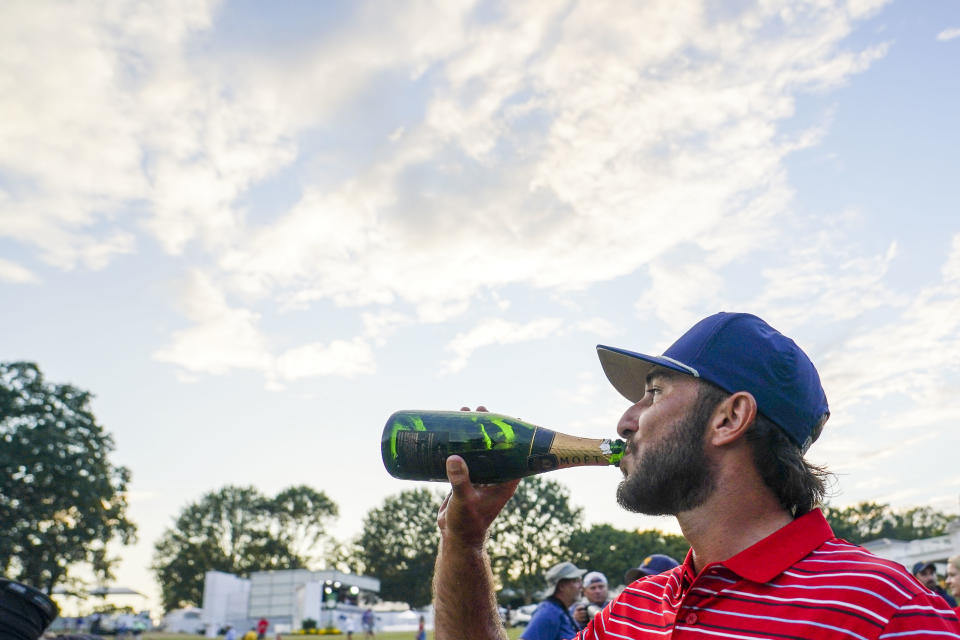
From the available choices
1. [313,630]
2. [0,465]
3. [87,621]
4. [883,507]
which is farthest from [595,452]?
[883,507]

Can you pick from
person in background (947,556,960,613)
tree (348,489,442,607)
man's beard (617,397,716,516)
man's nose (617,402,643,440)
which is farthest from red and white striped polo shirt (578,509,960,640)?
tree (348,489,442,607)

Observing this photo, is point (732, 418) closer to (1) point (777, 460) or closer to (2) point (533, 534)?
(1) point (777, 460)

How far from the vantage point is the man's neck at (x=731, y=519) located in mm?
2209

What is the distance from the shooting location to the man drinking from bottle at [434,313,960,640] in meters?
1.95

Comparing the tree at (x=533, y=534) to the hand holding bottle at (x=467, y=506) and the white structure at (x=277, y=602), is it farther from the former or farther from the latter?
the hand holding bottle at (x=467, y=506)

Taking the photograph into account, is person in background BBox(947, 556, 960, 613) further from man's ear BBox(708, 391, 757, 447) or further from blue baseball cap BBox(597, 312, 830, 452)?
man's ear BBox(708, 391, 757, 447)

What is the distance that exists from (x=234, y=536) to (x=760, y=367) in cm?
10677

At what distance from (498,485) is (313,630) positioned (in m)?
52.6

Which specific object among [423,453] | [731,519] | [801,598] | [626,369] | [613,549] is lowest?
[801,598]

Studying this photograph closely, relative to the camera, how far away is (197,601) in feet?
312

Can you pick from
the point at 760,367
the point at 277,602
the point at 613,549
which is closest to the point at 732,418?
the point at 760,367

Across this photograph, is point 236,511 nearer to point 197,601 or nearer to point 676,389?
point 197,601

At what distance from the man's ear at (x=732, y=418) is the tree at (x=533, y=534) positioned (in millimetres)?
88213

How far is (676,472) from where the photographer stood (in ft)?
7.43
